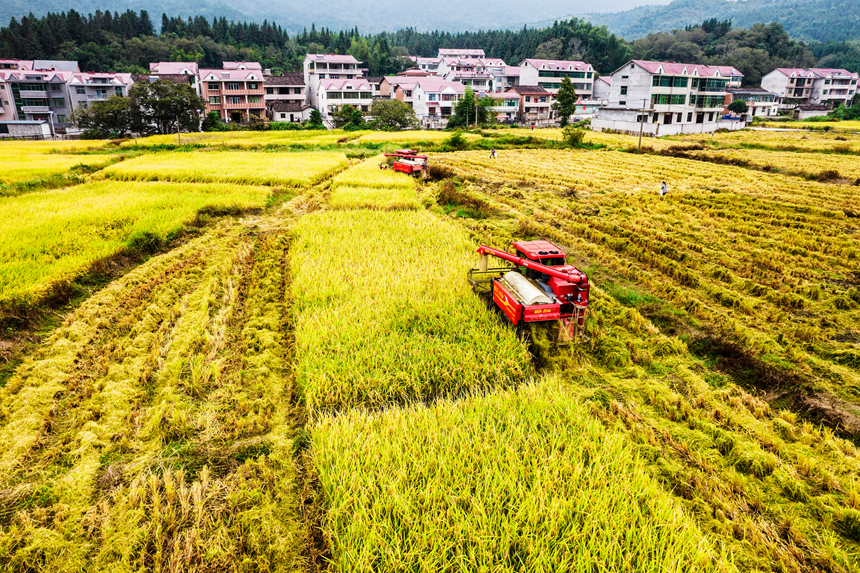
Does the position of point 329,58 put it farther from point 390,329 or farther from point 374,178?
point 390,329

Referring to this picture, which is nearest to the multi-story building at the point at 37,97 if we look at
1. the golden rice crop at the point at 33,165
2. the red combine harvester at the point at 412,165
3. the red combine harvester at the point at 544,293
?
the golden rice crop at the point at 33,165

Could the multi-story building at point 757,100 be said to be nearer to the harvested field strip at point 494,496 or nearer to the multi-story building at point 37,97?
the harvested field strip at point 494,496

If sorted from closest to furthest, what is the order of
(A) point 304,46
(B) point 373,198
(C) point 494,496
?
(C) point 494,496 < (B) point 373,198 < (A) point 304,46

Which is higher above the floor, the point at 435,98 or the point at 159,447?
the point at 435,98

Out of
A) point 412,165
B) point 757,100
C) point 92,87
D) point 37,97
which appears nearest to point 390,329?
point 412,165

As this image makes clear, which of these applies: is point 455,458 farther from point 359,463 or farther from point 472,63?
point 472,63

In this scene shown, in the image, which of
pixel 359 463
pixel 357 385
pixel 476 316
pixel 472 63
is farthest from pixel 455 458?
pixel 472 63

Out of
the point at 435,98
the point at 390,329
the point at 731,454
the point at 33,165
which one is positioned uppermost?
the point at 435,98
